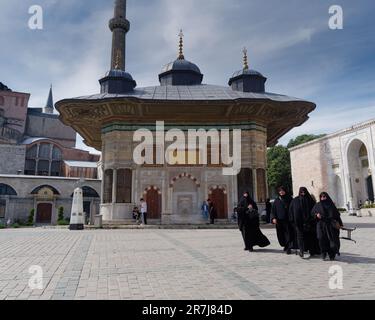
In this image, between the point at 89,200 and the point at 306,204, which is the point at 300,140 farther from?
the point at 306,204

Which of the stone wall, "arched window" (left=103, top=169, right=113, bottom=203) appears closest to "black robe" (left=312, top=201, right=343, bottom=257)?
"arched window" (left=103, top=169, right=113, bottom=203)

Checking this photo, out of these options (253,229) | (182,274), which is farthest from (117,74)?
(182,274)

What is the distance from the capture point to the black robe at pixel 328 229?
591 centimetres

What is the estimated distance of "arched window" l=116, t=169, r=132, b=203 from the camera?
54.3 ft

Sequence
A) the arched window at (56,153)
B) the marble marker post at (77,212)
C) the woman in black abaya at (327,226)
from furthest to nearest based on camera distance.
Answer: the arched window at (56,153) → the marble marker post at (77,212) → the woman in black abaya at (327,226)

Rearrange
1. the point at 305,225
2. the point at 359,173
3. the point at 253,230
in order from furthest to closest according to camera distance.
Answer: the point at 359,173, the point at 253,230, the point at 305,225

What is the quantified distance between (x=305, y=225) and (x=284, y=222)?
653 mm

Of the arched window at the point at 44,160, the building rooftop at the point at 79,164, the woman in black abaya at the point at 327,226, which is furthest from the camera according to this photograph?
the arched window at the point at 44,160

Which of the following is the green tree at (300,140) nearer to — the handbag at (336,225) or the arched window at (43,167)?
the arched window at (43,167)

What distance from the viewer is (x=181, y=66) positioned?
72.4 feet

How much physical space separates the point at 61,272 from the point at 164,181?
12.3 m

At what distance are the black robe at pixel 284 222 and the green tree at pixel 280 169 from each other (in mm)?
39178

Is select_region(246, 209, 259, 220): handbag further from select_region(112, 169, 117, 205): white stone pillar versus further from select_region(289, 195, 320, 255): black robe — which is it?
select_region(112, 169, 117, 205): white stone pillar

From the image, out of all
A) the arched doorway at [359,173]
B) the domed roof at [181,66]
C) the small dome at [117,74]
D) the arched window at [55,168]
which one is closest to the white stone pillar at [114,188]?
the small dome at [117,74]
